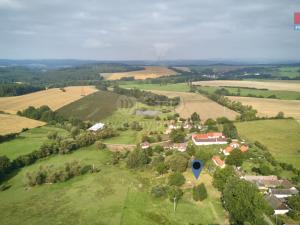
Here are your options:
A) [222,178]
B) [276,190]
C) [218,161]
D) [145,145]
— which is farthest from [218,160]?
[145,145]

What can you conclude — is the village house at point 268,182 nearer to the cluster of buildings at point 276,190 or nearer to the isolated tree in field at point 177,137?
the cluster of buildings at point 276,190

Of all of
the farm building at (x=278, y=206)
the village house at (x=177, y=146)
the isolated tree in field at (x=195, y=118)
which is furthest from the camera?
the isolated tree in field at (x=195, y=118)

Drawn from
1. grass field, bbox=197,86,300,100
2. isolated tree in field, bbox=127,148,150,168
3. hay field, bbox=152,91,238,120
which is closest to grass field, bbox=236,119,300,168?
hay field, bbox=152,91,238,120

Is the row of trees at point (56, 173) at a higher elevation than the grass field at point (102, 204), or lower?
higher

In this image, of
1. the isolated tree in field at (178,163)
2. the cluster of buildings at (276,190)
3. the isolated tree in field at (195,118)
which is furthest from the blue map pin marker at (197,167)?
the isolated tree in field at (195,118)

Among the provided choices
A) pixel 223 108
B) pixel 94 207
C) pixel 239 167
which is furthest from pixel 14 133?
pixel 223 108

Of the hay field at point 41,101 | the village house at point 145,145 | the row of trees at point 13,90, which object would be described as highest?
the row of trees at point 13,90

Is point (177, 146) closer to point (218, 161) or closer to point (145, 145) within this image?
point (145, 145)
